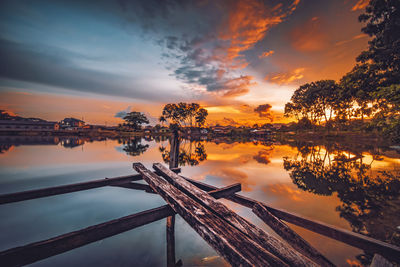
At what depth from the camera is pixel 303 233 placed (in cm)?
375

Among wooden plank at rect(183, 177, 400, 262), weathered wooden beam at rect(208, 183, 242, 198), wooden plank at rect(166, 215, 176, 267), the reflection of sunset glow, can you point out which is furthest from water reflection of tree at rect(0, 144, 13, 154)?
wooden plank at rect(183, 177, 400, 262)

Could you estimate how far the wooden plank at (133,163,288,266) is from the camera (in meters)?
1.19

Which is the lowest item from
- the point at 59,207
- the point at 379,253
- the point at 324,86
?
the point at 59,207

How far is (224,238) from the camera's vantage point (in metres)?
1.37

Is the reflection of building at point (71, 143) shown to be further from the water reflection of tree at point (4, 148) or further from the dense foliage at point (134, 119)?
the dense foliage at point (134, 119)

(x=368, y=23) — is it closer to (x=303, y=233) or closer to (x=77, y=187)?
(x=303, y=233)

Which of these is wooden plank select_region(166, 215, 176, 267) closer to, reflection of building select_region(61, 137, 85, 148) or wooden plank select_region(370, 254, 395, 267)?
wooden plank select_region(370, 254, 395, 267)

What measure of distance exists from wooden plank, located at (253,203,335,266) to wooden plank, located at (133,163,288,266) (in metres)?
0.90

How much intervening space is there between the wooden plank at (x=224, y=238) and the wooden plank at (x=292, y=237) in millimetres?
902

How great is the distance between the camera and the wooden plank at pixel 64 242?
134 centimetres

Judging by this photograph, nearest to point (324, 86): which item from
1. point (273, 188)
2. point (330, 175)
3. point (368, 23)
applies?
point (368, 23)

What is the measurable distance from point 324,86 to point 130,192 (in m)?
55.9

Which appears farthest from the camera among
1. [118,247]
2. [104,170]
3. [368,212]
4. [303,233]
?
[104,170]

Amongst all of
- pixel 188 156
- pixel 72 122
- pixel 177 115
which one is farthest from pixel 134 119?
pixel 188 156
